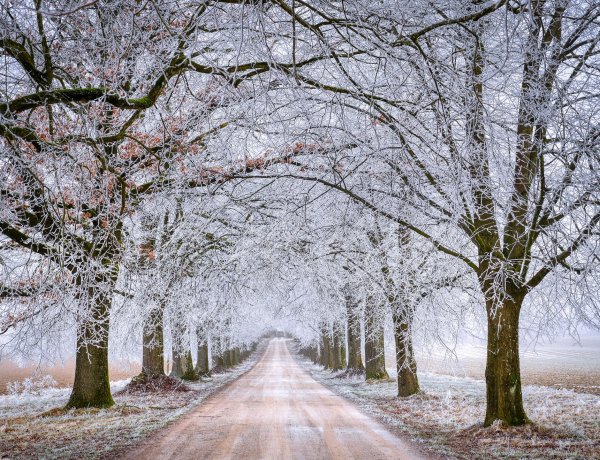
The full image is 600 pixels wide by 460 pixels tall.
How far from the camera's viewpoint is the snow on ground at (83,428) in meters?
7.65

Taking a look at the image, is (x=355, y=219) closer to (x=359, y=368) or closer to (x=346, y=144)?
(x=346, y=144)

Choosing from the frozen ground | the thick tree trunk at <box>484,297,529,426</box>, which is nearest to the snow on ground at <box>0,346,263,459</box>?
the thick tree trunk at <box>484,297,529,426</box>

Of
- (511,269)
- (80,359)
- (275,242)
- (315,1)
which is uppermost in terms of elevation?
(315,1)

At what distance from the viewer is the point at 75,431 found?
30.3 feet

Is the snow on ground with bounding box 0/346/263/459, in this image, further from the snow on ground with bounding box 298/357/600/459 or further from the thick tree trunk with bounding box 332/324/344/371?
the thick tree trunk with bounding box 332/324/344/371

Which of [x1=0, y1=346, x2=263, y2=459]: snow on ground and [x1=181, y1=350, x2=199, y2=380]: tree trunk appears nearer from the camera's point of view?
[x1=0, y1=346, x2=263, y2=459]: snow on ground

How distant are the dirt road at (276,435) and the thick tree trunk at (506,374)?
6.21 feet

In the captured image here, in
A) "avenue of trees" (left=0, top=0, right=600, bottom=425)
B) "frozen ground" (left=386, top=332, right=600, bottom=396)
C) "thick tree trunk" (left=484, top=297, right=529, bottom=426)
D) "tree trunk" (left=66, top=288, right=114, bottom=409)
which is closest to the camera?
"avenue of trees" (left=0, top=0, right=600, bottom=425)

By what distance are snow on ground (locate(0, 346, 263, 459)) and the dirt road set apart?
1.56 ft

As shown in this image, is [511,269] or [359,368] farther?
[359,368]

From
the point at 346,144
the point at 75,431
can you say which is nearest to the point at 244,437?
the point at 75,431

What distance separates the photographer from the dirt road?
7660 millimetres

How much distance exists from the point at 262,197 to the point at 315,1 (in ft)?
19.4

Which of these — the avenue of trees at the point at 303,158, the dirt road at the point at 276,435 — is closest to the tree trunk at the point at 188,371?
the dirt road at the point at 276,435
